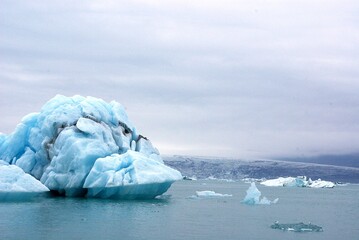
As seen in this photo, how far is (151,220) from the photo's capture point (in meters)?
18.8

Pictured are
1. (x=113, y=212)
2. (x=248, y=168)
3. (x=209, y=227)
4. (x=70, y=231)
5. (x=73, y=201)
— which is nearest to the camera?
(x=70, y=231)

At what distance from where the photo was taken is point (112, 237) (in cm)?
1473

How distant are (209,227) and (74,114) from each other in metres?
11.6

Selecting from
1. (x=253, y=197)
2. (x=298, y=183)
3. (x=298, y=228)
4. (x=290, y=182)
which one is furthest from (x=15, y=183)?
(x=290, y=182)

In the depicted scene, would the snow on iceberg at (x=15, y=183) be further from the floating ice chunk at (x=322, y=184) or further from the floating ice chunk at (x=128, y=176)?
the floating ice chunk at (x=322, y=184)

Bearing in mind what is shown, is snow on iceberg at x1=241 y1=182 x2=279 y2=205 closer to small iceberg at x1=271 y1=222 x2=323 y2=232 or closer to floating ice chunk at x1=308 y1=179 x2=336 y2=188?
small iceberg at x1=271 y1=222 x2=323 y2=232

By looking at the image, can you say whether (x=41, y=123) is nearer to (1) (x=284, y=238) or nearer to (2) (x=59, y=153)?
(2) (x=59, y=153)

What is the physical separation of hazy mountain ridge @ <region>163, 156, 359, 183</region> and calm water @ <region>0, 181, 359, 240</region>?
5991cm

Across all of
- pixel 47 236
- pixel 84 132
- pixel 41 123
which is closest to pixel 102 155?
pixel 84 132

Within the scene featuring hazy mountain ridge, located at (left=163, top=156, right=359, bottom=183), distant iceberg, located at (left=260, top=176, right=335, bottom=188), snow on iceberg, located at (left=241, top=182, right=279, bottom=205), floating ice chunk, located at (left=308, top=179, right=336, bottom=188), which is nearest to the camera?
snow on iceberg, located at (left=241, top=182, right=279, bottom=205)

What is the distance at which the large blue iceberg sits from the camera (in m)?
24.5

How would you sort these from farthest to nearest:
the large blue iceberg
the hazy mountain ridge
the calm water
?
the hazy mountain ridge → the large blue iceberg → the calm water

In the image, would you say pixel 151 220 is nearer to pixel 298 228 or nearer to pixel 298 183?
pixel 298 228

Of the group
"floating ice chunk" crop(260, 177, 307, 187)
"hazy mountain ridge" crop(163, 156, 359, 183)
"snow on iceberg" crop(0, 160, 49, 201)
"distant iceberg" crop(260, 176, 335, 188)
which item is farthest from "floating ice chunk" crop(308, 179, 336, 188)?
"snow on iceberg" crop(0, 160, 49, 201)
